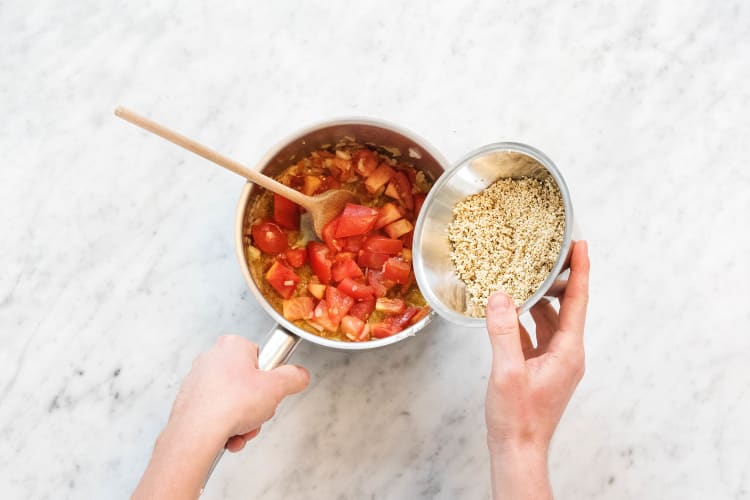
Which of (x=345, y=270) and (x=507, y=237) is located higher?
(x=507, y=237)

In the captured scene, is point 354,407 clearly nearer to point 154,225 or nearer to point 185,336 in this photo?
point 185,336

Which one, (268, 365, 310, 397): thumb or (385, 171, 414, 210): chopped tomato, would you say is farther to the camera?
(385, 171, 414, 210): chopped tomato

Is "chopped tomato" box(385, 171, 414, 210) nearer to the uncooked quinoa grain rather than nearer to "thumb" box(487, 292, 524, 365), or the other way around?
the uncooked quinoa grain

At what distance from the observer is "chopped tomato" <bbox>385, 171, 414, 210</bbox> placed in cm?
132

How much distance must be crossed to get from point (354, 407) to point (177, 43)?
32.2 inches

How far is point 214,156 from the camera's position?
3.66 ft

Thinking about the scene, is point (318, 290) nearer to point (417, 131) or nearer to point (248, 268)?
point (248, 268)

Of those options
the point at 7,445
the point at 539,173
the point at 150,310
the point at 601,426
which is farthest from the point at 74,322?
the point at 601,426

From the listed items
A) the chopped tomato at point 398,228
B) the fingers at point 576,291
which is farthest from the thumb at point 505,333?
the chopped tomato at point 398,228

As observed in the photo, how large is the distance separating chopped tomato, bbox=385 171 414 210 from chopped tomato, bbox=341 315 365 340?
0.24m

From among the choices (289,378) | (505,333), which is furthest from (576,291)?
(289,378)

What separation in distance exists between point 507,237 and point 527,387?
0.27m

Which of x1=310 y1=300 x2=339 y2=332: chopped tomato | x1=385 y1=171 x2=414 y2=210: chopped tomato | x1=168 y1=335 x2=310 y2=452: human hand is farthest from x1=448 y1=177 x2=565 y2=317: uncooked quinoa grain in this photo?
x1=168 y1=335 x2=310 y2=452: human hand

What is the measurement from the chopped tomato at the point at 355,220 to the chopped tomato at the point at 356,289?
89 millimetres
